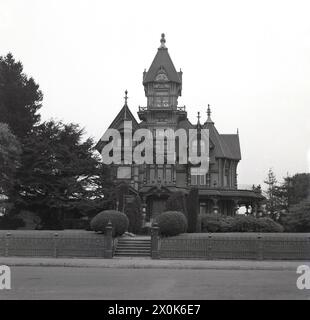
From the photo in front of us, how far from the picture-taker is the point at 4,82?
48344 millimetres

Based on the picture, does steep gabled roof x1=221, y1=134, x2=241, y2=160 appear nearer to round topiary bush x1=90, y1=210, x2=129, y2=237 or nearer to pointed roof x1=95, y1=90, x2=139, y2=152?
pointed roof x1=95, y1=90, x2=139, y2=152

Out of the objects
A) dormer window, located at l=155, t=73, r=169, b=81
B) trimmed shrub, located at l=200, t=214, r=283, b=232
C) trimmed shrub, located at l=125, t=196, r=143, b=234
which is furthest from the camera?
dormer window, located at l=155, t=73, r=169, b=81

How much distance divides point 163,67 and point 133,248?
97.8 ft

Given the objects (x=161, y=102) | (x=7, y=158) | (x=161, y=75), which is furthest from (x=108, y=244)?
(x=161, y=75)

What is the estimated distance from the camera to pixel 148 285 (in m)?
16.3

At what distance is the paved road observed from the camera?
45.4 ft

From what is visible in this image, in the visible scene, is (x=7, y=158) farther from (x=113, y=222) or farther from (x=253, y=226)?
(x=253, y=226)

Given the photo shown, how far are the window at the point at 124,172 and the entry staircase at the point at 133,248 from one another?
22.9 meters

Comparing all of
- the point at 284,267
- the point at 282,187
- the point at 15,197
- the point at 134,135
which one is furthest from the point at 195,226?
the point at 282,187

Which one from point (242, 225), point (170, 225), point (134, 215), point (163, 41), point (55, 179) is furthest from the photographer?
point (163, 41)

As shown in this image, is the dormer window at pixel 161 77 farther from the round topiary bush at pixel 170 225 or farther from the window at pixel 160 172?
the round topiary bush at pixel 170 225

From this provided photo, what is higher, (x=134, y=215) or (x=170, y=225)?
(x=134, y=215)

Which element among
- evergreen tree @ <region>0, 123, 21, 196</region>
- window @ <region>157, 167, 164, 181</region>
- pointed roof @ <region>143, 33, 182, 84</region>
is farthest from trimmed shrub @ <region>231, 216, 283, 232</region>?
pointed roof @ <region>143, 33, 182, 84</region>

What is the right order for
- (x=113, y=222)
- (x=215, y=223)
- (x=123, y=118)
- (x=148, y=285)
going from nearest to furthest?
(x=148, y=285)
(x=113, y=222)
(x=215, y=223)
(x=123, y=118)
